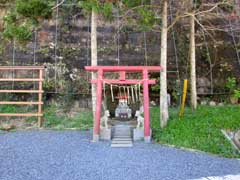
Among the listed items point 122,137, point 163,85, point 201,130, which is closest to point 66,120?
point 122,137

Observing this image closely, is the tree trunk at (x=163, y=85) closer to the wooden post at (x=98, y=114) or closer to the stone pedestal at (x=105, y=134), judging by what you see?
the stone pedestal at (x=105, y=134)

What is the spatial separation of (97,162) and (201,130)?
6.32ft

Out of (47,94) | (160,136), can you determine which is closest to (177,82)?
(160,136)

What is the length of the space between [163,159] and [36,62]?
4.56 metres

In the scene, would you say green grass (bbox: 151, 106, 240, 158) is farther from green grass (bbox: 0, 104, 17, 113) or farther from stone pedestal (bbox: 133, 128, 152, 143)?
green grass (bbox: 0, 104, 17, 113)

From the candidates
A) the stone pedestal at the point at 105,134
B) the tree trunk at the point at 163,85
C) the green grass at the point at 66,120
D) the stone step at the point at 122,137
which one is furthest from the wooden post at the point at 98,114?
the tree trunk at the point at 163,85

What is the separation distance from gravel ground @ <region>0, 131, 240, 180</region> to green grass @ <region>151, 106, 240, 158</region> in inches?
8.8

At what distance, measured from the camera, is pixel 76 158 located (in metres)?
3.95

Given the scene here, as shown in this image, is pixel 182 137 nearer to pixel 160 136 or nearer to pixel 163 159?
pixel 160 136

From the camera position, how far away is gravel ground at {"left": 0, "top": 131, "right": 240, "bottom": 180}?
3.33 m

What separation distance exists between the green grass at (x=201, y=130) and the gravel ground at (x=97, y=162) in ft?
0.73

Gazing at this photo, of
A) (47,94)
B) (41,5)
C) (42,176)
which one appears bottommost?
(42,176)

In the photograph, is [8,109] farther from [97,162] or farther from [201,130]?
[201,130]

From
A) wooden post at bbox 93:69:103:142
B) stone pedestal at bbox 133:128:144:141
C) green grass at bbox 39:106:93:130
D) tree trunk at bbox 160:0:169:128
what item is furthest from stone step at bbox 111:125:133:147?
green grass at bbox 39:106:93:130
